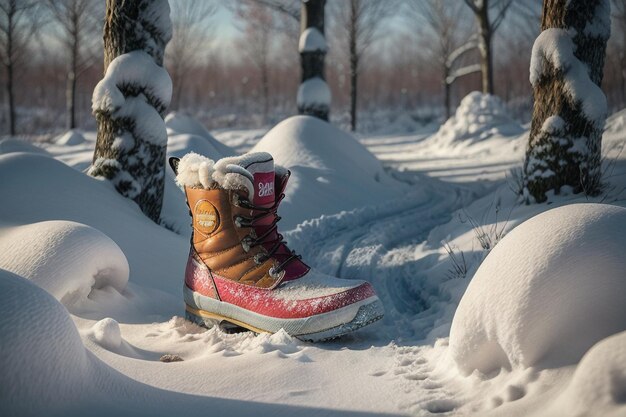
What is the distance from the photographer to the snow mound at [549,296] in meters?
1.59

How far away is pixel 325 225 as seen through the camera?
5.01 meters

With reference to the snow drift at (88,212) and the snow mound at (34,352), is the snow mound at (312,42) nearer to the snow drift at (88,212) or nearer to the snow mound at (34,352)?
the snow drift at (88,212)

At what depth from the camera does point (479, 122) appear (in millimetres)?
12523

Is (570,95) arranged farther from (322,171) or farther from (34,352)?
(34,352)

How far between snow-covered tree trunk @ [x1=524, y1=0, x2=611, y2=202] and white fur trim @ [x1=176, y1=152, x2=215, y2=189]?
118 inches

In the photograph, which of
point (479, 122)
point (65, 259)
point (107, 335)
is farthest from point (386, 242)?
point (479, 122)

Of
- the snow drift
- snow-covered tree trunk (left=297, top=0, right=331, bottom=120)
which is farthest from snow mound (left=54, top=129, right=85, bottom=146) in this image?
the snow drift

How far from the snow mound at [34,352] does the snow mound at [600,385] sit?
1.24 metres

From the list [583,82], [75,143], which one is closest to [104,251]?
[583,82]

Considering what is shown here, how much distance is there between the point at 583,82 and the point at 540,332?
3.47 meters

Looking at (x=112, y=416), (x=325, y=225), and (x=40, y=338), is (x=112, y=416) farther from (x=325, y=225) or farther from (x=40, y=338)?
(x=325, y=225)

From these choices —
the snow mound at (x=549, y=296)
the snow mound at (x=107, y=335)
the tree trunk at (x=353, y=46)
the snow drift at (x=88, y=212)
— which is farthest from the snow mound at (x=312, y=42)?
the tree trunk at (x=353, y=46)

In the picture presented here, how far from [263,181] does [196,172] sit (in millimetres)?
320

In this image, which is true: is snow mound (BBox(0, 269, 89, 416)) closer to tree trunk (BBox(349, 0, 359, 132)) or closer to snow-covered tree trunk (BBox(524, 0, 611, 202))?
snow-covered tree trunk (BBox(524, 0, 611, 202))
